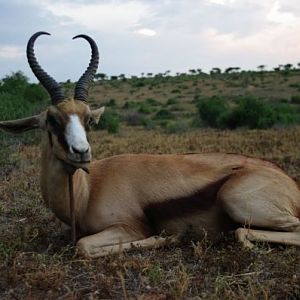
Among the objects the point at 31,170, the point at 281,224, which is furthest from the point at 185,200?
the point at 31,170

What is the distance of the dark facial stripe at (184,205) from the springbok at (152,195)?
0.03ft

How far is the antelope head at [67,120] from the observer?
17.2ft

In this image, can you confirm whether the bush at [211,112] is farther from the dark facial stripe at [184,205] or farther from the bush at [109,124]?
the dark facial stripe at [184,205]

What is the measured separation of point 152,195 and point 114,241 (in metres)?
0.64

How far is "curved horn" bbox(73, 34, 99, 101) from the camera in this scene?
239 inches

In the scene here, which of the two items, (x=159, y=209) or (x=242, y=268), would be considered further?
(x=159, y=209)

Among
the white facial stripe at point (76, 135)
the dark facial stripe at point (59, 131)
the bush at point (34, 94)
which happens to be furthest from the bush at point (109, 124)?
the white facial stripe at point (76, 135)

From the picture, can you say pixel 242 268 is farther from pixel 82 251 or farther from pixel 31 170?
pixel 31 170

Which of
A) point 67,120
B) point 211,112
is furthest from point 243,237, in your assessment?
point 211,112

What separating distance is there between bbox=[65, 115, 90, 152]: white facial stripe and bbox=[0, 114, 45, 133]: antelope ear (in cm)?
68

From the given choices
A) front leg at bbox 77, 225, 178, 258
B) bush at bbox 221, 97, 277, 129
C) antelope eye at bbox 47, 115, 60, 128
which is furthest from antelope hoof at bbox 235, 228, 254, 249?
bush at bbox 221, 97, 277, 129

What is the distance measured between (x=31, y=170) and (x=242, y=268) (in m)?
6.66

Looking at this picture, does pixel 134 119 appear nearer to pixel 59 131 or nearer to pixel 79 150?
pixel 59 131

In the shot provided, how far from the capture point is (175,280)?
4656 mm
